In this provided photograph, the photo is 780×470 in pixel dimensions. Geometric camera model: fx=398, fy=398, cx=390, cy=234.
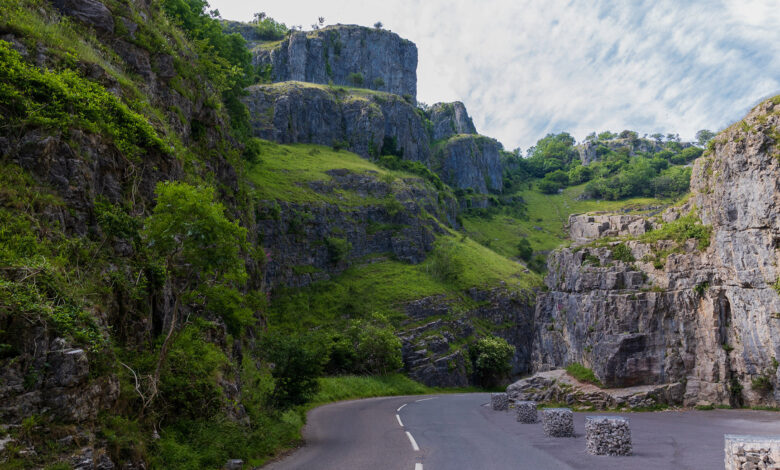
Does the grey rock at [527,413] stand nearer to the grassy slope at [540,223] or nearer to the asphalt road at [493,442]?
the asphalt road at [493,442]

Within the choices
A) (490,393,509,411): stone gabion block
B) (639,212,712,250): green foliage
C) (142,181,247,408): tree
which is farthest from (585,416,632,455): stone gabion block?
(639,212,712,250): green foliage

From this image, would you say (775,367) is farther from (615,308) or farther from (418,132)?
(418,132)

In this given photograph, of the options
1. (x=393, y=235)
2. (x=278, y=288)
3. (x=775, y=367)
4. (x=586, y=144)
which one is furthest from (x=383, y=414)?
(x=586, y=144)

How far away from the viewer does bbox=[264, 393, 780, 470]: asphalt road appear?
10672 millimetres

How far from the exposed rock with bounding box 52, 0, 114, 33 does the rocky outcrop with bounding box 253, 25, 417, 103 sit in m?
111

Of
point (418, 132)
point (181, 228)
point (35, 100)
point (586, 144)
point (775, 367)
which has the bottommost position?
point (775, 367)

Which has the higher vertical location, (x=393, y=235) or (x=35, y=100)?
(x=393, y=235)

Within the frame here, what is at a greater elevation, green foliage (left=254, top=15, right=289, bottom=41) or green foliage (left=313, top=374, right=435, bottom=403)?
green foliage (left=254, top=15, right=289, bottom=41)

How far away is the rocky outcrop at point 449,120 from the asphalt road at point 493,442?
147 m

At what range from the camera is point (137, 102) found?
585 inches

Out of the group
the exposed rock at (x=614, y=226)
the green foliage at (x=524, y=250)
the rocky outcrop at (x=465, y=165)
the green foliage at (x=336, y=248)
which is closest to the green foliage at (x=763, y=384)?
the exposed rock at (x=614, y=226)

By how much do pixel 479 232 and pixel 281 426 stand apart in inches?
4296

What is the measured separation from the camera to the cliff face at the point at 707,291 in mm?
23219

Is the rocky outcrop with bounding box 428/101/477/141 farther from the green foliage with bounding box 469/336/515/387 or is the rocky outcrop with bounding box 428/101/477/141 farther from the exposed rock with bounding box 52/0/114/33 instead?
the exposed rock with bounding box 52/0/114/33
